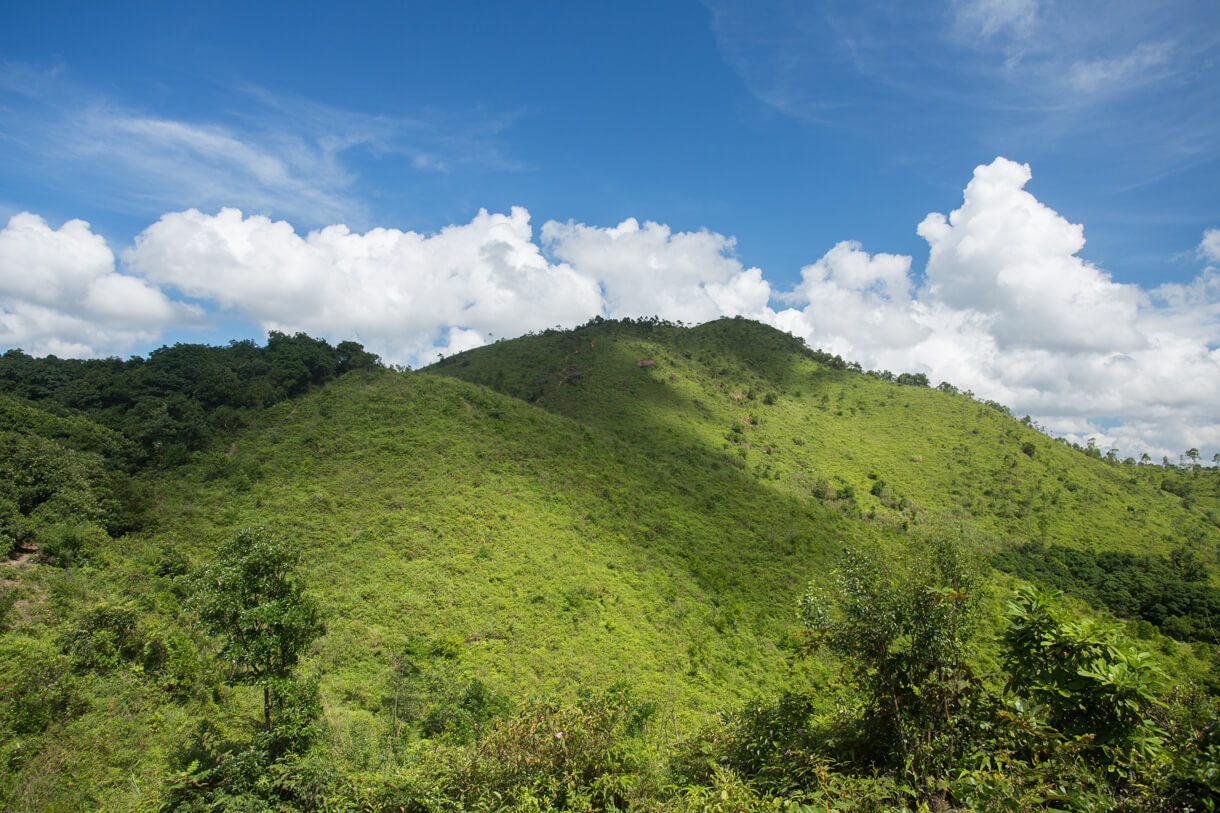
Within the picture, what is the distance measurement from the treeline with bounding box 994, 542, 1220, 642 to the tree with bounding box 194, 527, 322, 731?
43.4 metres

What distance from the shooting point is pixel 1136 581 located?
37656mm

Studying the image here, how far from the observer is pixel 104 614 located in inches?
605

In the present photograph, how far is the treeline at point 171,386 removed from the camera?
2894 cm

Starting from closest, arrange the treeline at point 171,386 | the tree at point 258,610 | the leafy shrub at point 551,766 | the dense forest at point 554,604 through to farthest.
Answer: the dense forest at point 554,604 < the leafy shrub at point 551,766 < the tree at point 258,610 < the treeline at point 171,386

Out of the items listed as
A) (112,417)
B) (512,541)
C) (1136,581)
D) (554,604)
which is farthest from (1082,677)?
(1136,581)

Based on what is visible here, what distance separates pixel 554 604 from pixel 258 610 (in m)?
15.3

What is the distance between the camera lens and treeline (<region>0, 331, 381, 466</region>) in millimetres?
28938

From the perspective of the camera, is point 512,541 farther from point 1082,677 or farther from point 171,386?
point 171,386

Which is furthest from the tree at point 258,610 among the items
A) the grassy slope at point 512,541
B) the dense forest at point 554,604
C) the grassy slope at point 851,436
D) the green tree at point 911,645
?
the grassy slope at point 851,436

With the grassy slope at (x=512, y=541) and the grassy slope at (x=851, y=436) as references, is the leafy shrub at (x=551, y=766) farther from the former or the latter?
the grassy slope at (x=851, y=436)

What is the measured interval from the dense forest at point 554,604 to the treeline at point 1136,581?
0.25 metres

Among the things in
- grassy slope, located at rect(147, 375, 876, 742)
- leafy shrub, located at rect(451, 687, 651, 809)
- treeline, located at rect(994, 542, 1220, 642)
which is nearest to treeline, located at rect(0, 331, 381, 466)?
grassy slope, located at rect(147, 375, 876, 742)

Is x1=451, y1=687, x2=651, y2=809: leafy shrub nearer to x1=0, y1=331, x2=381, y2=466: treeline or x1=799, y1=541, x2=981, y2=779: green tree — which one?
x1=799, y1=541, x2=981, y2=779: green tree

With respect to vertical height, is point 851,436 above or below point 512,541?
above
